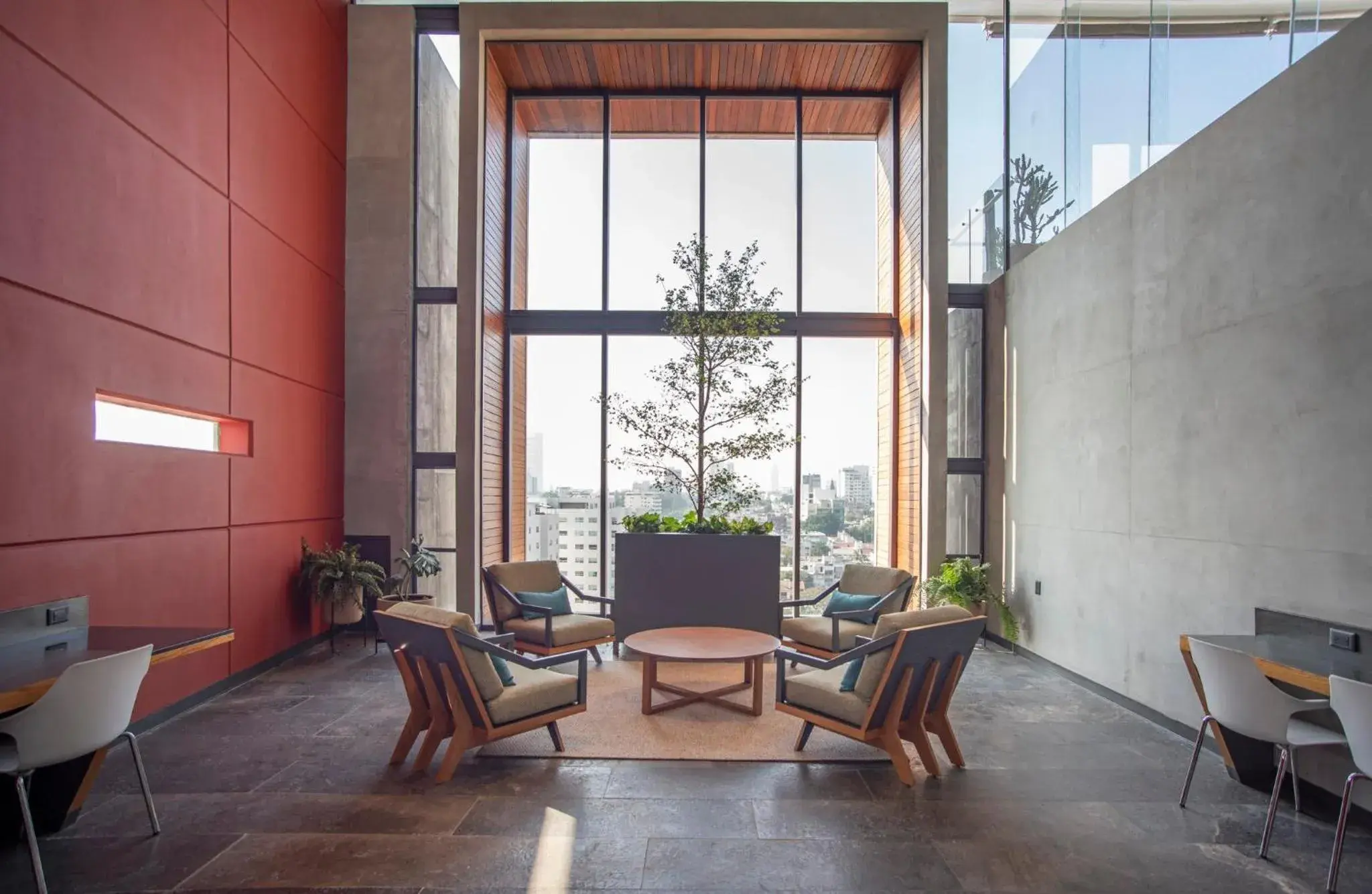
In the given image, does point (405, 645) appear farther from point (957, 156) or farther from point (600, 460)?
point (957, 156)

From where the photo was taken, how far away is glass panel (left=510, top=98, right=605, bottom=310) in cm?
858

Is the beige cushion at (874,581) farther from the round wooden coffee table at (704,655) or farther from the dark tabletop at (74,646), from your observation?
the dark tabletop at (74,646)

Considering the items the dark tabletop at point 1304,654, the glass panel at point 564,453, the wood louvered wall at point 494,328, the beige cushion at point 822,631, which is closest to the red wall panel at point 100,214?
the wood louvered wall at point 494,328

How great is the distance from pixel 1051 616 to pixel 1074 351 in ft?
7.79

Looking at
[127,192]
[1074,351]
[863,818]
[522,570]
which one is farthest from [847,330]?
[127,192]

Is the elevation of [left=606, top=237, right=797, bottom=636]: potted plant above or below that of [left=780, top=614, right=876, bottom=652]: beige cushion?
above

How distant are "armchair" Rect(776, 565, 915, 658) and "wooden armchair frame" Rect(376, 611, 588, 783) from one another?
2.58 m

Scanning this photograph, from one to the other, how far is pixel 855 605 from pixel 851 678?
81.1 inches

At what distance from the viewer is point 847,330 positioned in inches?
331

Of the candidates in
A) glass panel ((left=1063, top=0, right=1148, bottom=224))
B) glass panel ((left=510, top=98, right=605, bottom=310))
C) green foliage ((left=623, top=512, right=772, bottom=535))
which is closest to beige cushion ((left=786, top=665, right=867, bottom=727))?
green foliage ((left=623, top=512, right=772, bottom=535))

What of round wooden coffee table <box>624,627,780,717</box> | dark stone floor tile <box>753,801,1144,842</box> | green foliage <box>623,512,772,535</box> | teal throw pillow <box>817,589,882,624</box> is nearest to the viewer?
dark stone floor tile <box>753,801,1144,842</box>

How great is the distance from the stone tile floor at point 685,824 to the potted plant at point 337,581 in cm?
208

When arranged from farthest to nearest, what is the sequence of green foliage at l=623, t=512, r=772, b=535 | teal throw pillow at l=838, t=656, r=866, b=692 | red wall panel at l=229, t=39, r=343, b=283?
green foliage at l=623, t=512, r=772, b=535, red wall panel at l=229, t=39, r=343, b=283, teal throw pillow at l=838, t=656, r=866, b=692

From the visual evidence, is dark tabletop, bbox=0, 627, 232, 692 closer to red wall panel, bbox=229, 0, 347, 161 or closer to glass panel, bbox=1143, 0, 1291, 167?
red wall panel, bbox=229, 0, 347, 161
